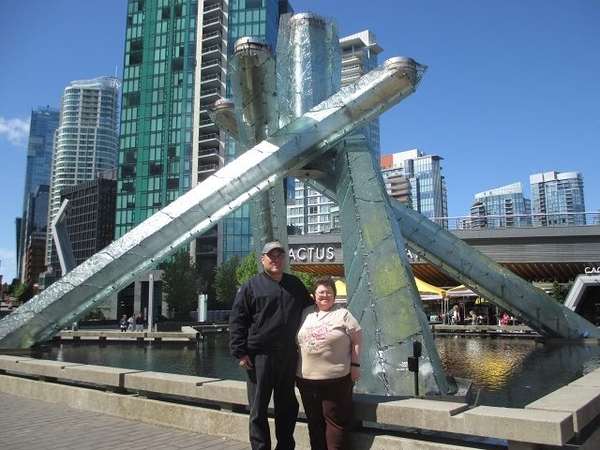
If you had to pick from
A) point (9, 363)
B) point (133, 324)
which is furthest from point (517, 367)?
point (133, 324)

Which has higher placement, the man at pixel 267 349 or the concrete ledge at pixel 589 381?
the man at pixel 267 349

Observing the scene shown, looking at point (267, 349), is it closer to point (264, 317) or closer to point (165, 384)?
point (264, 317)

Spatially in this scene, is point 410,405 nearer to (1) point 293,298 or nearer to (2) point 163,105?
(1) point 293,298

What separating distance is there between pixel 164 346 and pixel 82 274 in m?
12.0

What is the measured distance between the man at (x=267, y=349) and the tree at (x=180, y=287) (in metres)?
53.1

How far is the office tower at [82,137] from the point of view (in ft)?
618

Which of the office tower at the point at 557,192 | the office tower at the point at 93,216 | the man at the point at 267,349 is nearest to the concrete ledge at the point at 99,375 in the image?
the man at the point at 267,349

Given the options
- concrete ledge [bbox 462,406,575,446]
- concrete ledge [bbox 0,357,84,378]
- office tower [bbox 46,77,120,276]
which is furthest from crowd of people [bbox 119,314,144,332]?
Answer: office tower [bbox 46,77,120,276]

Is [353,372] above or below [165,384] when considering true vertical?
above

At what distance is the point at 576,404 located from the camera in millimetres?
4609

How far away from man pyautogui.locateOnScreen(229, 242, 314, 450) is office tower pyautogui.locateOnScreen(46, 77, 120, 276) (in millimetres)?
195676

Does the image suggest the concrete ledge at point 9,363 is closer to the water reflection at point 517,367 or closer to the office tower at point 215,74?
the water reflection at point 517,367

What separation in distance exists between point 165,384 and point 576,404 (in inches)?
183

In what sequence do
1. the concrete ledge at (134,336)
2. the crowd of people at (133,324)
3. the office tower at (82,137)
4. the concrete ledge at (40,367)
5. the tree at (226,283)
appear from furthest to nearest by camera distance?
the office tower at (82,137) < the tree at (226,283) < the crowd of people at (133,324) < the concrete ledge at (134,336) < the concrete ledge at (40,367)
